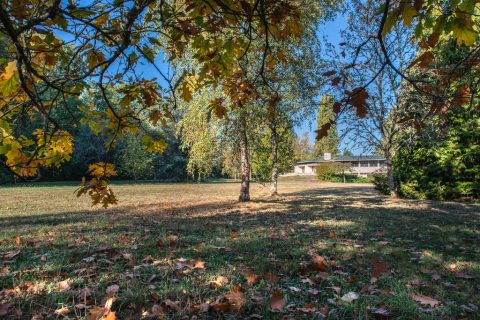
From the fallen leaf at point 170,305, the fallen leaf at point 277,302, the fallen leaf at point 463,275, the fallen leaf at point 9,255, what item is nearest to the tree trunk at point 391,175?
the fallen leaf at point 463,275

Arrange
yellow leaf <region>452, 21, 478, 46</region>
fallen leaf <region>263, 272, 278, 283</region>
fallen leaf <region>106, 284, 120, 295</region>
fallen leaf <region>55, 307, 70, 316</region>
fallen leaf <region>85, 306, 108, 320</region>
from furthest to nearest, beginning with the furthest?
fallen leaf <region>263, 272, 278, 283</region> → fallen leaf <region>106, 284, 120, 295</region> → fallen leaf <region>55, 307, 70, 316</region> → fallen leaf <region>85, 306, 108, 320</region> → yellow leaf <region>452, 21, 478, 46</region>

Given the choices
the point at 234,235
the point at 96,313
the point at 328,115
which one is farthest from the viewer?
the point at 328,115

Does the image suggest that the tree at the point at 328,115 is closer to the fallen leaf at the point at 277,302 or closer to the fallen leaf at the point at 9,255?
the fallen leaf at the point at 277,302

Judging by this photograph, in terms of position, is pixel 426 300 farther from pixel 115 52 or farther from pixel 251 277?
pixel 115 52

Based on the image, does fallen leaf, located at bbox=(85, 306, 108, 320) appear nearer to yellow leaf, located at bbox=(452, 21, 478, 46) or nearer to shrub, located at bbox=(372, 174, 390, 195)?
yellow leaf, located at bbox=(452, 21, 478, 46)

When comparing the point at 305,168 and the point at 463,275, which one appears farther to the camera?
the point at 305,168

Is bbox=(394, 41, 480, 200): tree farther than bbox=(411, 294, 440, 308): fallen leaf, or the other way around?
bbox=(394, 41, 480, 200): tree

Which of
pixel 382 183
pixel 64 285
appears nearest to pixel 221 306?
pixel 64 285

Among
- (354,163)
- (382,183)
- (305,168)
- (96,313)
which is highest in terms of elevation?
(354,163)

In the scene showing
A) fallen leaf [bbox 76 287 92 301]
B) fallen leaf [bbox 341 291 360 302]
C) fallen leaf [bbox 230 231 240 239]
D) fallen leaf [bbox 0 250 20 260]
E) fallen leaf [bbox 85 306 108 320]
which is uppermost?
fallen leaf [bbox 85 306 108 320]

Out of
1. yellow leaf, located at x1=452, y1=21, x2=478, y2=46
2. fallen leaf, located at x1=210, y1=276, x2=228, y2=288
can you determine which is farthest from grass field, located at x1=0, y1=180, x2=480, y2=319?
yellow leaf, located at x1=452, y1=21, x2=478, y2=46

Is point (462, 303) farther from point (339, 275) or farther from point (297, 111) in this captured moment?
point (297, 111)

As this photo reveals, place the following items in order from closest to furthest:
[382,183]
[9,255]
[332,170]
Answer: [9,255]
[382,183]
[332,170]

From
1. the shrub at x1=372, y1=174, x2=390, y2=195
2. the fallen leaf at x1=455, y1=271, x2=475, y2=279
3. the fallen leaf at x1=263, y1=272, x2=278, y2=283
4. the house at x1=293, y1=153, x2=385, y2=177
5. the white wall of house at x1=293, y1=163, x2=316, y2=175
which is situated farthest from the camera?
the white wall of house at x1=293, y1=163, x2=316, y2=175
